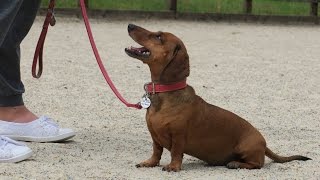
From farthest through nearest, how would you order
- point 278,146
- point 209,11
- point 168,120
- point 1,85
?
point 209,11 → point 278,146 → point 1,85 → point 168,120

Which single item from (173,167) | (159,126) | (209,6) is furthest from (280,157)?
(209,6)

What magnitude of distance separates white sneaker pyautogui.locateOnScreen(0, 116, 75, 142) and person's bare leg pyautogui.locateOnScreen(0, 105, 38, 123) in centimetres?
4

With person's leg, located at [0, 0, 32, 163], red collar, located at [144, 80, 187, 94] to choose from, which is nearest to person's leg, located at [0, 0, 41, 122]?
person's leg, located at [0, 0, 32, 163]

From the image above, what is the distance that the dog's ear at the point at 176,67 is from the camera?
384 centimetres

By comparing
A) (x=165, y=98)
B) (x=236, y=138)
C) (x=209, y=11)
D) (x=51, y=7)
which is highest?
(x=51, y=7)

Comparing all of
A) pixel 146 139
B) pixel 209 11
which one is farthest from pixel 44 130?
pixel 209 11

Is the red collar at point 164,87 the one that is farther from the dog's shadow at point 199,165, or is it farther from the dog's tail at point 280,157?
the dog's tail at point 280,157

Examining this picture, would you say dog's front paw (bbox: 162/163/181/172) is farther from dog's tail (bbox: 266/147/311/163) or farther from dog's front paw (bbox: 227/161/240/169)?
dog's tail (bbox: 266/147/311/163)

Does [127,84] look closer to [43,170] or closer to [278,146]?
[278,146]

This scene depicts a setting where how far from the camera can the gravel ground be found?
405cm

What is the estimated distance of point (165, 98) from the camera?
12.8ft

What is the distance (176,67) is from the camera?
384 centimetres

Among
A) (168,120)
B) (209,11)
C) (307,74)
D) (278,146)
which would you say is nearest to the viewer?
(168,120)

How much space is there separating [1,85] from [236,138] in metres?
1.38
